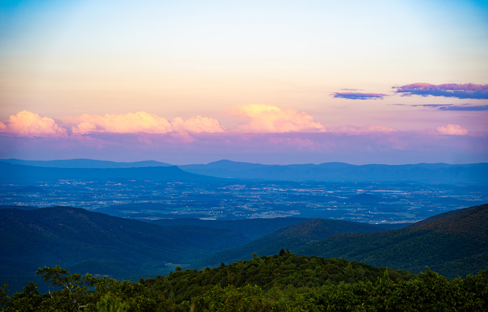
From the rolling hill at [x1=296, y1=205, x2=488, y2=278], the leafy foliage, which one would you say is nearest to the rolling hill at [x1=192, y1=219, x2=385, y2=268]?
the rolling hill at [x1=296, y1=205, x2=488, y2=278]

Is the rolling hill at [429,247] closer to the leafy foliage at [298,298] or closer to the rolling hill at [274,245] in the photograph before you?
the rolling hill at [274,245]

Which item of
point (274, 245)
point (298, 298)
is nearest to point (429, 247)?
point (274, 245)

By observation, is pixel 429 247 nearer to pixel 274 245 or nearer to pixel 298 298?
pixel 274 245

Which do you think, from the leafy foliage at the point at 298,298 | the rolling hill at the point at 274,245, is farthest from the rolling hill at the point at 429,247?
the leafy foliage at the point at 298,298

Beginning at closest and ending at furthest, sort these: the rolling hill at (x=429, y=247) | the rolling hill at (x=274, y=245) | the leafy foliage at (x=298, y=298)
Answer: the leafy foliage at (x=298, y=298) < the rolling hill at (x=429, y=247) < the rolling hill at (x=274, y=245)

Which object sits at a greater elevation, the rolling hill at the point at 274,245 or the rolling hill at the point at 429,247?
the rolling hill at the point at 429,247

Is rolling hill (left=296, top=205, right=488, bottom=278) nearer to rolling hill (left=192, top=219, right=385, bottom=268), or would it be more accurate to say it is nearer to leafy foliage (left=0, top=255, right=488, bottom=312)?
rolling hill (left=192, top=219, right=385, bottom=268)

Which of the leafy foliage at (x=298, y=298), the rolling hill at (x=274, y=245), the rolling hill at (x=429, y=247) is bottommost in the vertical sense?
the rolling hill at (x=274, y=245)

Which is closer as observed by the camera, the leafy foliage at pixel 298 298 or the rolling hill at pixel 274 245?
the leafy foliage at pixel 298 298

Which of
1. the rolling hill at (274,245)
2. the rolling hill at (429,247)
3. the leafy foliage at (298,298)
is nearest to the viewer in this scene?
the leafy foliage at (298,298)

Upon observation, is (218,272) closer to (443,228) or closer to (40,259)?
(443,228)
